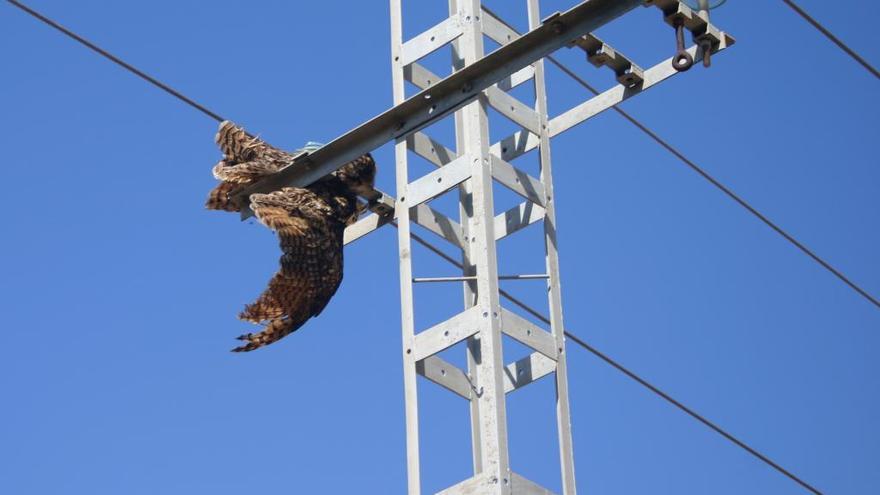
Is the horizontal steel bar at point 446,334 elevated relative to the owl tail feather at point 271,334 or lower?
lower

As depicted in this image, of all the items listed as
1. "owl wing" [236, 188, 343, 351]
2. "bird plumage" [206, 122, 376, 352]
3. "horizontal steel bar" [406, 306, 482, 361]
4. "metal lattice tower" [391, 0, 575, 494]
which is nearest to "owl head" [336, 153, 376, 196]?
"bird plumage" [206, 122, 376, 352]

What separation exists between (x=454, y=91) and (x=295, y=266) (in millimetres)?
1164

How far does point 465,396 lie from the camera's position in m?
7.62

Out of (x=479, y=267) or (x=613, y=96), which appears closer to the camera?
(x=479, y=267)

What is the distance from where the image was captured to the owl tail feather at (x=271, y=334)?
26.8ft

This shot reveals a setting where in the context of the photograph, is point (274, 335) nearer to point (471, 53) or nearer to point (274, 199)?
point (274, 199)

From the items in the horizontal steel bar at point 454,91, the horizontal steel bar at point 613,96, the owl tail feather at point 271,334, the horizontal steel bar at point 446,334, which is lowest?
the horizontal steel bar at point 446,334

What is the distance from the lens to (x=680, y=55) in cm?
766

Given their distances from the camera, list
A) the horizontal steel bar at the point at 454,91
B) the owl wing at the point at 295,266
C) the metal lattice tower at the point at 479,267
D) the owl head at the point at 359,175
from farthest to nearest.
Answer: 1. the owl head at the point at 359,175
2. the owl wing at the point at 295,266
3. the horizontal steel bar at the point at 454,91
4. the metal lattice tower at the point at 479,267

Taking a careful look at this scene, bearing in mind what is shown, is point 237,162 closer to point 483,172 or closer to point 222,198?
point 222,198

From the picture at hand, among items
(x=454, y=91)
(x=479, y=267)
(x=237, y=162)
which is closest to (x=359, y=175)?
A: (x=237, y=162)

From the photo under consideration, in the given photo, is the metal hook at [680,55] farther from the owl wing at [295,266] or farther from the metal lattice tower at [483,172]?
the owl wing at [295,266]

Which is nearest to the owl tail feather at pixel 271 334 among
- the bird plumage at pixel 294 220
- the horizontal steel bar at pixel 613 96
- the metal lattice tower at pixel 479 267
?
the bird plumage at pixel 294 220

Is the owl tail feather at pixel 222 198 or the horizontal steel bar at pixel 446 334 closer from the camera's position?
the horizontal steel bar at pixel 446 334
